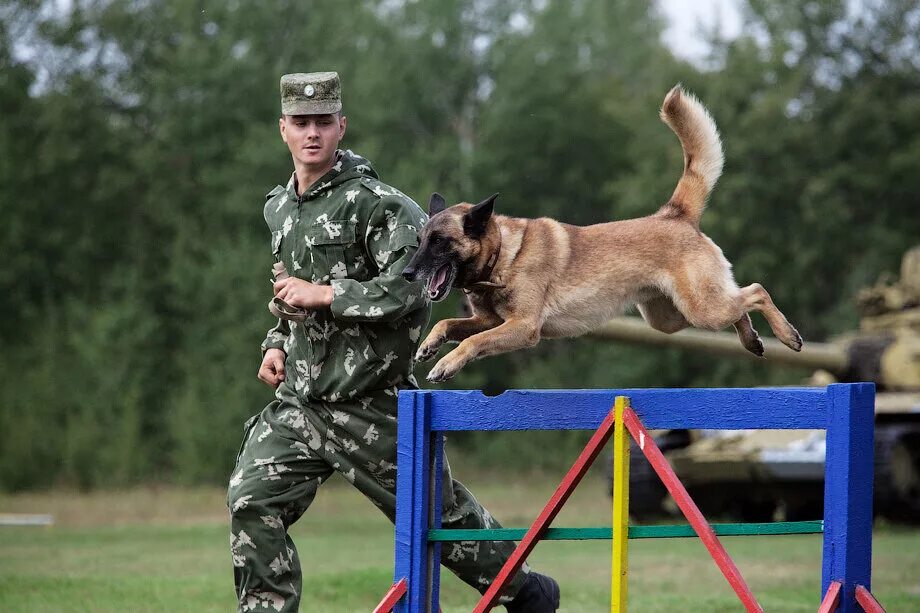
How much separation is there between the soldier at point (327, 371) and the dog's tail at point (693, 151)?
95 cm

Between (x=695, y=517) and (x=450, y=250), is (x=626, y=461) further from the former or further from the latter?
(x=450, y=250)

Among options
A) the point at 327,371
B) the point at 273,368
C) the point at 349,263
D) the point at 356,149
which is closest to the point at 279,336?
the point at 273,368

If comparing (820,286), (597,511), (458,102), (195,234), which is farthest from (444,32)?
(597,511)

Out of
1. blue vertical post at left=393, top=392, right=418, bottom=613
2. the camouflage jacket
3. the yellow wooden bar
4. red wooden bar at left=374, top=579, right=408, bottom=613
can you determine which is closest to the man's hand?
the camouflage jacket

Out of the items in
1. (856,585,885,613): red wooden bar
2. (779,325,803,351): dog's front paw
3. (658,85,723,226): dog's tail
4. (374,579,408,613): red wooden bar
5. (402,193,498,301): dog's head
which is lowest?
(374,579,408,613): red wooden bar

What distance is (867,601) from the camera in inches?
157

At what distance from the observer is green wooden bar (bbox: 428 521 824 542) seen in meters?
4.25

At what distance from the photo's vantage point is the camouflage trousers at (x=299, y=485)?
5.09 metres

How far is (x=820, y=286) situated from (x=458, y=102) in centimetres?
914

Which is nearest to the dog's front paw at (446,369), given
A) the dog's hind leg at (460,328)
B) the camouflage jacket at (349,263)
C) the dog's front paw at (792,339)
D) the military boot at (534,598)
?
the dog's hind leg at (460,328)

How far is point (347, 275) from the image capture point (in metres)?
5.20

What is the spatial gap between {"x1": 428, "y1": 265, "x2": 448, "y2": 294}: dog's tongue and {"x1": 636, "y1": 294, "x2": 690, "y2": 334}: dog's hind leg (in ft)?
2.39

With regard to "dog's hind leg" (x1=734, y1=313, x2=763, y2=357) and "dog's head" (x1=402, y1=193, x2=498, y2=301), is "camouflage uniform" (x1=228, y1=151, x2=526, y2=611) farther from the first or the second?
"dog's hind leg" (x1=734, y1=313, x2=763, y2=357)

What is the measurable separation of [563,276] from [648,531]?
34.2 inches
